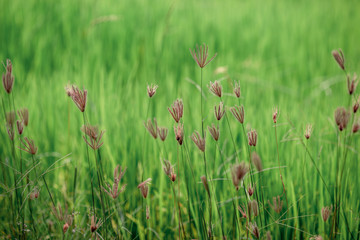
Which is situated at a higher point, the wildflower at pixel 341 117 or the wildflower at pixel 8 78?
the wildflower at pixel 8 78

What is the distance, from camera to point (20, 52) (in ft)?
7.94

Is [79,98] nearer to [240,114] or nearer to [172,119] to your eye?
[240,114]

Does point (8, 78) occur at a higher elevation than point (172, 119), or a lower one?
higher

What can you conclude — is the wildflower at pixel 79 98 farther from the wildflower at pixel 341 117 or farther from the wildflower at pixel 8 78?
the wildflower at pixel 341 117

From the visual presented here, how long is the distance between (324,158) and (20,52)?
2.10 m

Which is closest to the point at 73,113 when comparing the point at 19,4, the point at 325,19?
the point at 19,4

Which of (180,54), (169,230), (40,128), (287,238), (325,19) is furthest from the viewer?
(325,19)

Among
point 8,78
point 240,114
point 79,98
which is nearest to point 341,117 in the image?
point 240,114

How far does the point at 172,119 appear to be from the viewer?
148 centimetres

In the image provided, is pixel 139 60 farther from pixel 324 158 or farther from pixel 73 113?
pixel 324 158

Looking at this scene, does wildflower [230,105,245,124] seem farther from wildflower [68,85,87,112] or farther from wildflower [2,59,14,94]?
wildflower [2,59,14,94]

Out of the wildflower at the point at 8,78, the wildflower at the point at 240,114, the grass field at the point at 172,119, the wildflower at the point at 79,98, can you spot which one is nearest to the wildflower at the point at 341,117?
the grass field at the point at 172,119

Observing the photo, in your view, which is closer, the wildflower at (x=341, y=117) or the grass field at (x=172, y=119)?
the wildflower at (x=341, y=117)

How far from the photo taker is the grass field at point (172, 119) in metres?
1.07
